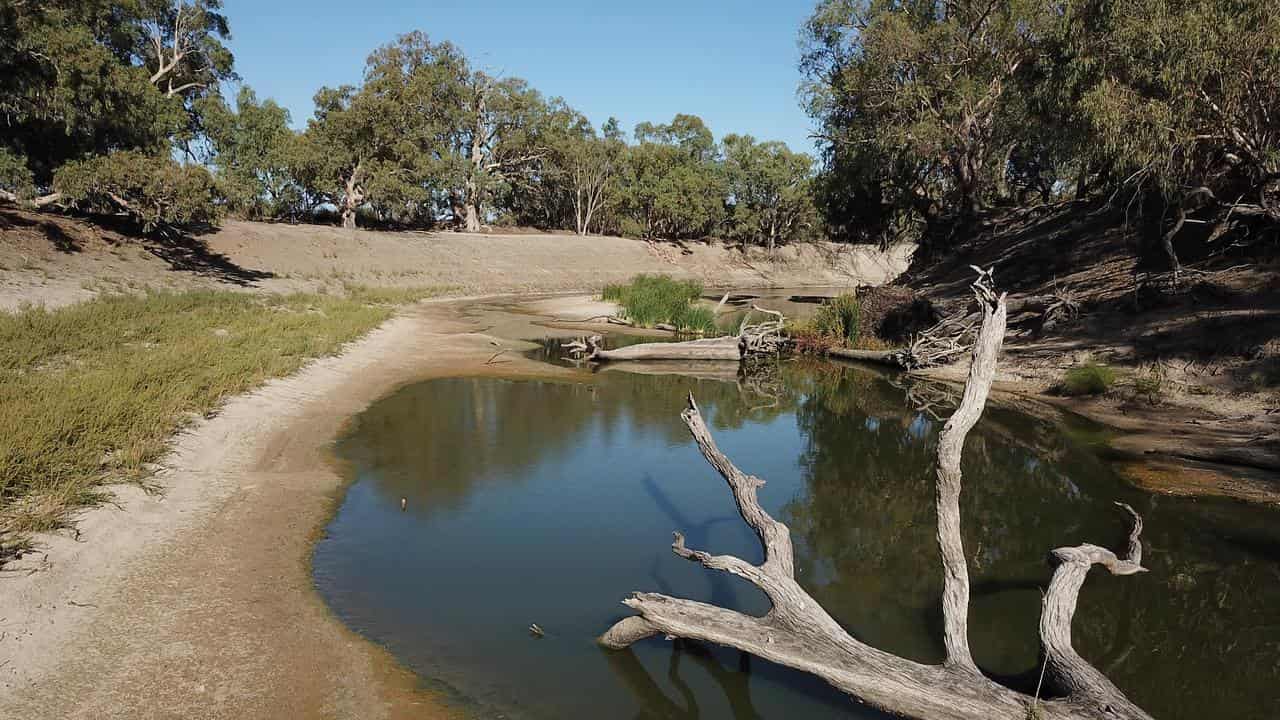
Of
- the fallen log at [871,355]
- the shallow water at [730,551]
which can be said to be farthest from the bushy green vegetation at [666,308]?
the shallow water at [730,551]

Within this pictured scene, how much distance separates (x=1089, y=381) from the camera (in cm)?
1556

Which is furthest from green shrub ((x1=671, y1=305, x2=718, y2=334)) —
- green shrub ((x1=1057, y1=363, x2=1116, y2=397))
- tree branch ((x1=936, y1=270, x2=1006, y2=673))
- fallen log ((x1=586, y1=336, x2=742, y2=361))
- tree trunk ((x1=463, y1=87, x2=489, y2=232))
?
tree trunk ((x1=463, y1=87, x2=489, y2=232))

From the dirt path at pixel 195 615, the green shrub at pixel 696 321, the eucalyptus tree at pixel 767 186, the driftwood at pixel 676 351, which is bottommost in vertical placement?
the dirt path at pixel 195 615

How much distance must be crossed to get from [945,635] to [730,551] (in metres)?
3.19

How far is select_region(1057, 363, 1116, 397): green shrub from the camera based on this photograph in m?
15.4

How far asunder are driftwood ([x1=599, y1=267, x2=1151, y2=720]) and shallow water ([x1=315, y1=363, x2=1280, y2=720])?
0.62m

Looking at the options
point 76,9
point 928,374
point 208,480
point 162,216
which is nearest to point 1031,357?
point 928,374

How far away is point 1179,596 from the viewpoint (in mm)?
7156

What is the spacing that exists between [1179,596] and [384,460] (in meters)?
10.0

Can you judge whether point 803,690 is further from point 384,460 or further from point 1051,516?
point 384,460

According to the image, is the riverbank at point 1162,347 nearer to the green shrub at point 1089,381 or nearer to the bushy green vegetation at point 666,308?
the green shrub at point 1089,381

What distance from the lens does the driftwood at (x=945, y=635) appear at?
4.46 m

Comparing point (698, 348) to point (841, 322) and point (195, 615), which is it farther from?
point (195, 615)

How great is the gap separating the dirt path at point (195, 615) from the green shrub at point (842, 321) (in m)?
17.7
